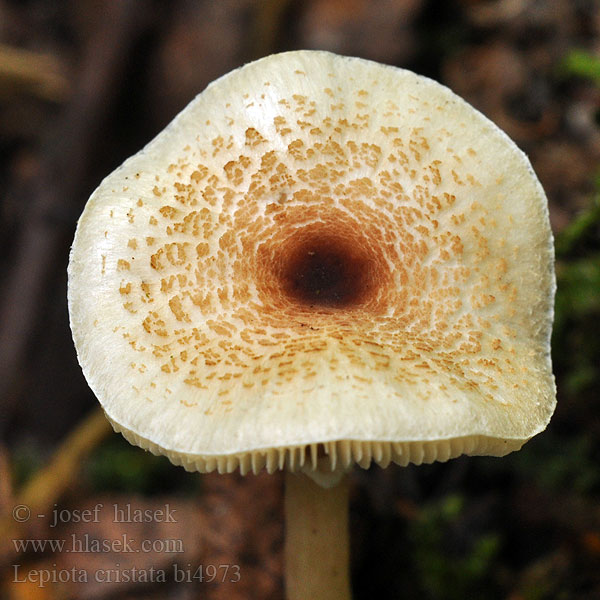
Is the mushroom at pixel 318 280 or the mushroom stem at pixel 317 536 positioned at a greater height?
the mushroom at pixel 318 280

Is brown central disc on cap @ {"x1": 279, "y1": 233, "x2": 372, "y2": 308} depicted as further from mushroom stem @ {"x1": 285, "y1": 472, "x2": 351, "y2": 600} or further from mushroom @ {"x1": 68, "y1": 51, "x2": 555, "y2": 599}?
mushroom stem @ {"x1": 285, "y1": 472, "x2": 351, "y2": 600}

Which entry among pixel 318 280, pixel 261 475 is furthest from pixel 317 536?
pixel 318 280

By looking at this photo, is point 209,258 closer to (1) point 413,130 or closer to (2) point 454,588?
(1) point 413,130

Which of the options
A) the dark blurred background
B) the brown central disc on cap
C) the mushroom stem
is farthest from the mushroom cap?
the dark blurred background

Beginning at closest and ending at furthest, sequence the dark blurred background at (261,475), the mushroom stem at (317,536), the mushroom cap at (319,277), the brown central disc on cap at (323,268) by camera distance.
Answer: the mushroom cap at (319,277) → the brown central disc on cap at (323,268) → the mushroom stem at (317,536) → the dark blurred background at (261,475)

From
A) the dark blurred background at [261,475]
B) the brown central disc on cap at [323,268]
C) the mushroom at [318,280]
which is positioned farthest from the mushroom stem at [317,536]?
the brown central disc on cap at [323,268]

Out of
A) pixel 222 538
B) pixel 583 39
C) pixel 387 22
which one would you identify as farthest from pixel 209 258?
pixel 583 39

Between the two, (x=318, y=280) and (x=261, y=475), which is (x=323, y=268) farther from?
(x=261, y=475)

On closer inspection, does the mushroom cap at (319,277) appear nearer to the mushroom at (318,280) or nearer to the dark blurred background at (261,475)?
the mushroom at (318,280)

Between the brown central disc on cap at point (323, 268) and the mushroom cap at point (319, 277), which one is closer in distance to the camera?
the mushroom cap at point (319, 277)
